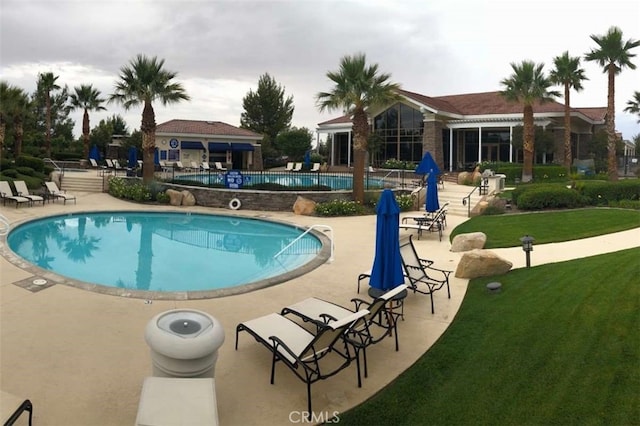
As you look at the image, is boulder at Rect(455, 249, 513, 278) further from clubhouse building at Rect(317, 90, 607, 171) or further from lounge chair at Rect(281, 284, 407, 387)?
clubhouse building at Rect(317, 90, 607, 171)

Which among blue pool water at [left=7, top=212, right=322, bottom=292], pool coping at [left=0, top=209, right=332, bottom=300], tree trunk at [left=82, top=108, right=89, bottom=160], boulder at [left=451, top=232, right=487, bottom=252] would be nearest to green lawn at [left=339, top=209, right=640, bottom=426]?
pool coping at [left=0, top=209, right=332, bottom=300]

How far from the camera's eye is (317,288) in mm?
8719

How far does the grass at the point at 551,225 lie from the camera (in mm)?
12949

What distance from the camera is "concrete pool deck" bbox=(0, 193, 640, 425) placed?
4492mm

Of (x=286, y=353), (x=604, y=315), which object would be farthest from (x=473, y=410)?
(x=604, y=315)

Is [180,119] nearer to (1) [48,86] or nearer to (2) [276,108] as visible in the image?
(1) [48,86]

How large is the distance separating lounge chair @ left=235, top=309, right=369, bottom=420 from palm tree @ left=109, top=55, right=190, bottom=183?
67.9 feet

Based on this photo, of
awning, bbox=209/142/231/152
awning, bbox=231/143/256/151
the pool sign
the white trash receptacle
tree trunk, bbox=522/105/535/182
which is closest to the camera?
the white trash receptacle

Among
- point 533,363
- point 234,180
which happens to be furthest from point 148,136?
point 533,363

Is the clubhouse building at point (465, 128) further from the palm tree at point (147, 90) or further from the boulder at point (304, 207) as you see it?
the boulder at point (304, 207)

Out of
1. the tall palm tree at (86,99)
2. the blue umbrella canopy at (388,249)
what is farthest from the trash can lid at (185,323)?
the tall palm tree at (86,99)

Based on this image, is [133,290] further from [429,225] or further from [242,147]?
[242,147]

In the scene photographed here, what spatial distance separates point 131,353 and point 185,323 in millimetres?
1612

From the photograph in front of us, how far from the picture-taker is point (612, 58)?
1048 inches
